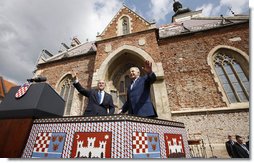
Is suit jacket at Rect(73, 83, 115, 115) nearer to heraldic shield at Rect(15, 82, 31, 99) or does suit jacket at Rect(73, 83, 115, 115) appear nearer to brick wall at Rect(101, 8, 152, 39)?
heraldic shield at Rect(15, 82, 31, 99)

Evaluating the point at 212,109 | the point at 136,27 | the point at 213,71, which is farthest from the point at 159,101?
the point at 136,27

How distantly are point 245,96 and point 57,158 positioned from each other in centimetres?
705

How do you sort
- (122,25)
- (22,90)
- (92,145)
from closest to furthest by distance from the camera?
(92,145) < (22,90) < (122,25)

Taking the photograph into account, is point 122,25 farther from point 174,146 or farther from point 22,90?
point 174,146

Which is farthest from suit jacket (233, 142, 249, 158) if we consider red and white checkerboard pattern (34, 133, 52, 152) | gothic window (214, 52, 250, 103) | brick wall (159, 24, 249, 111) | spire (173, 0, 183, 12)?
spire (173, 0, 183, 12)

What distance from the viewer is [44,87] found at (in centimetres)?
220

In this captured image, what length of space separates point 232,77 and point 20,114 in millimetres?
7702

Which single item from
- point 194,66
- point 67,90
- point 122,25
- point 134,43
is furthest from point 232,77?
point 67,90

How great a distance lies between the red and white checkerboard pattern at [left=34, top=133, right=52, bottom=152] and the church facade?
4168 millimetres

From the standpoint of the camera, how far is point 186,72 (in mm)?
6352

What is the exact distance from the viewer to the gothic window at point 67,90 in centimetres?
785

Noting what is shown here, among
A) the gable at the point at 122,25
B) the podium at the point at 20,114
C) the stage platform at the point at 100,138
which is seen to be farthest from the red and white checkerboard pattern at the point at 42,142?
the gable at the point at 122,25

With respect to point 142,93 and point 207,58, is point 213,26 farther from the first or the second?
point 142,93

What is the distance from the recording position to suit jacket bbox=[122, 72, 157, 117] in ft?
7.74
